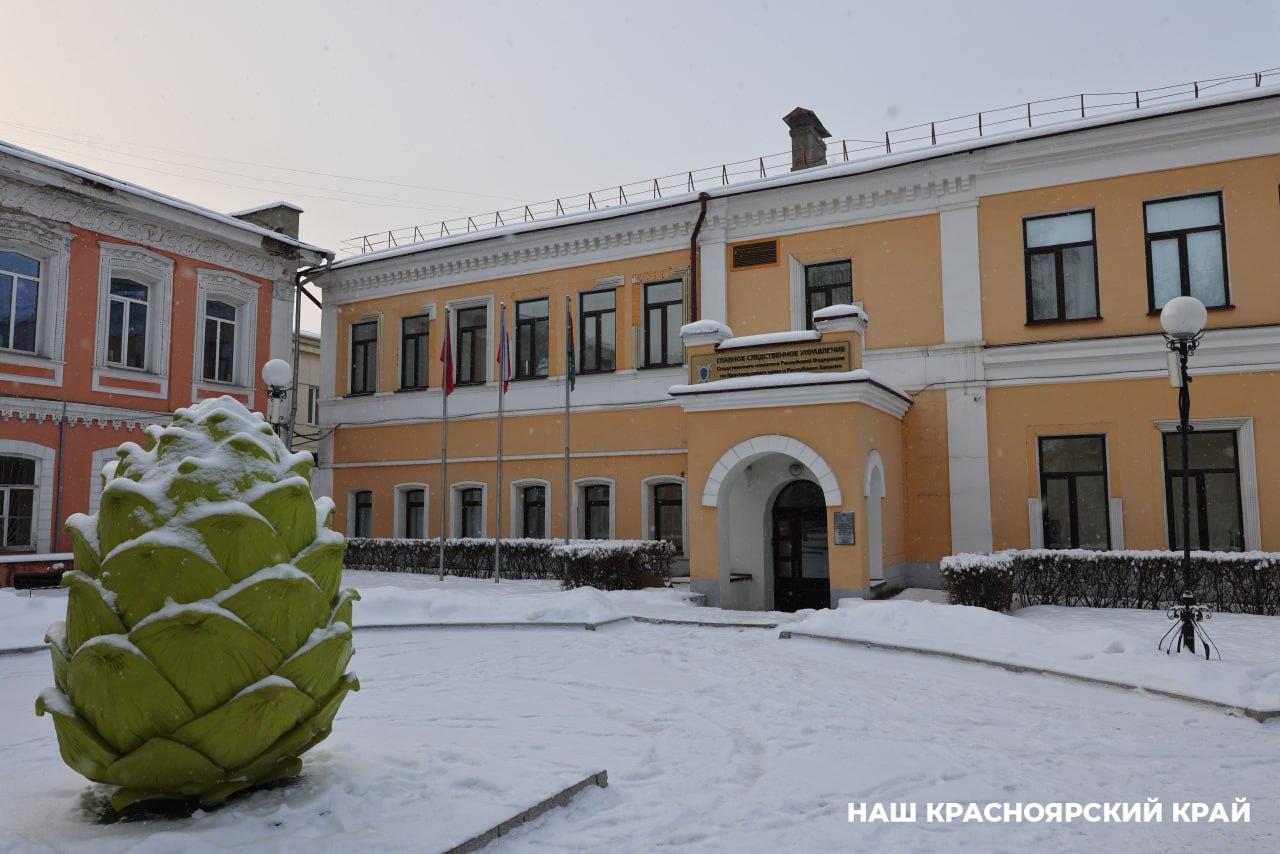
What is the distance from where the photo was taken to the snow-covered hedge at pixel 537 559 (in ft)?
49.4

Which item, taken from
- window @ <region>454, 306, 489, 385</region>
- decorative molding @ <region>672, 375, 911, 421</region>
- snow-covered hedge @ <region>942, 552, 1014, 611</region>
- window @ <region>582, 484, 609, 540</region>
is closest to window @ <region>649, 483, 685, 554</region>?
window @ <region>582, 484, 609, 540</region>

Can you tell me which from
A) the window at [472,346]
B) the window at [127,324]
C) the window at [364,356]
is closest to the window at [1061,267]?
the window at [472,346]

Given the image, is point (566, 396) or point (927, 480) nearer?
point (927, 480)

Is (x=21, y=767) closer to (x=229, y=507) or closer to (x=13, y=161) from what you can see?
(x=229, y=507)

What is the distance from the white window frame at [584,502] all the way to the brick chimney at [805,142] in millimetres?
8244

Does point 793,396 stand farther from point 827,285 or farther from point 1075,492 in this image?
point 1075,492

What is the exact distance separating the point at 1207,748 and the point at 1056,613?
266 inches

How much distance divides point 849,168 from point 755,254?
251 centimetres

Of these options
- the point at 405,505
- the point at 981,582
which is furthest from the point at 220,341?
the point at 981,582

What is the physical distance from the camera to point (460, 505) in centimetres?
2083

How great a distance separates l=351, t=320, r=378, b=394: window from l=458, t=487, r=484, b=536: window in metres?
4.23

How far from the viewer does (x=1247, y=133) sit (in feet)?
46.4

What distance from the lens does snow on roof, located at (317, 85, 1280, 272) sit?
14352mm

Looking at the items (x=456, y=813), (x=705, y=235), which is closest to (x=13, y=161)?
(x=705, y=235)
